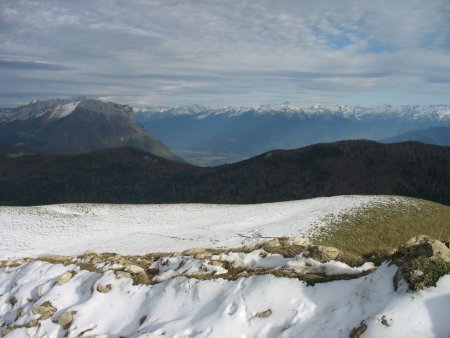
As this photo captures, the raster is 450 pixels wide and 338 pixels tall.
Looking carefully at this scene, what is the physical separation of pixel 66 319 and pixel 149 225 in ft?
111

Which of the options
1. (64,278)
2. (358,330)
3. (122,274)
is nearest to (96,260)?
(64,278)

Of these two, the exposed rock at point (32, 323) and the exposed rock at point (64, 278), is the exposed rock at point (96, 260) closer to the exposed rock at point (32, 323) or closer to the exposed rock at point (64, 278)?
the exposed rock at point (64, 278)

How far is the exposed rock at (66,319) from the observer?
17.5 meters

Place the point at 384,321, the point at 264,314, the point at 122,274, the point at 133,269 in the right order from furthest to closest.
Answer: the point at 133,269 → the point at 122,274 → the point at 264,314 → the point at 384,321

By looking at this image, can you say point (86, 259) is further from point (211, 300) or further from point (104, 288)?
point (211, 300)

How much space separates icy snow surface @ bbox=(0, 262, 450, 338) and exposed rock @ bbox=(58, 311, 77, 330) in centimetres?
22

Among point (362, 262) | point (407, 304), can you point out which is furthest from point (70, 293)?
point (407, 304)

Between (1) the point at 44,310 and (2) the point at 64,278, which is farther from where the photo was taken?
(2) the point at 64,278

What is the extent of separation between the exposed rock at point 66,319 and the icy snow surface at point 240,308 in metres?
Answer: 0.22

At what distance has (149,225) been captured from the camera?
168 feet

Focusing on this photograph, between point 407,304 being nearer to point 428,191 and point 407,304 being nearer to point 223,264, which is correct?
point 223,264

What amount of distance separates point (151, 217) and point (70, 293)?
116 ft

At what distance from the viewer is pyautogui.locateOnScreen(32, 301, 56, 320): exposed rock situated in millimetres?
18562

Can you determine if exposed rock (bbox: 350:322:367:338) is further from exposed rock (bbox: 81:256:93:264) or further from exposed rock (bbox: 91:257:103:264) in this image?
exposed rock (bbox: 81:256:93:264)
